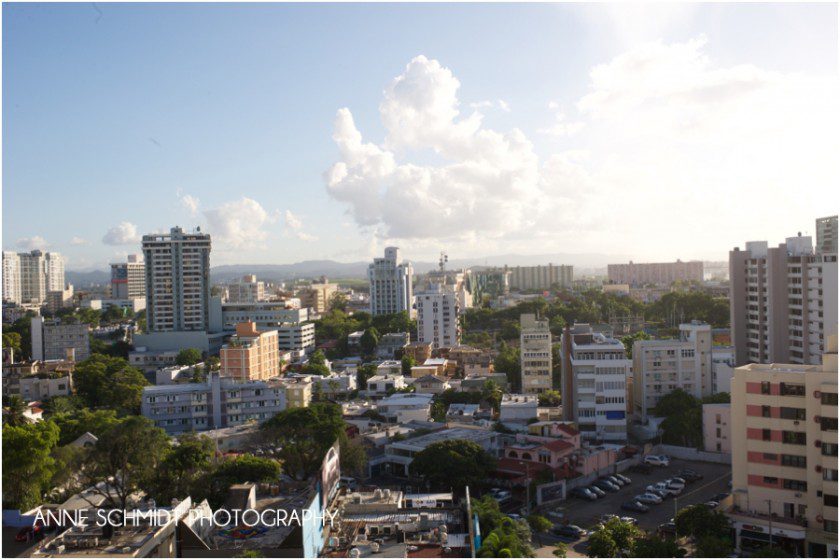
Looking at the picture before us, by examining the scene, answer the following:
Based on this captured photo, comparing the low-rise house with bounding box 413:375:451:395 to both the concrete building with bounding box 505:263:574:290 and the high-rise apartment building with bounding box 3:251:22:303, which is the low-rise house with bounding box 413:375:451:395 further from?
the concrete building with bounding box 505:263:574:290

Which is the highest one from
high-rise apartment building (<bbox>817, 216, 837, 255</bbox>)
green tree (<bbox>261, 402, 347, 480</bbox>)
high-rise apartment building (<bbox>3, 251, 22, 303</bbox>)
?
high-rise apartment building (<bbox>817, 216, 837, 255</bbox>)

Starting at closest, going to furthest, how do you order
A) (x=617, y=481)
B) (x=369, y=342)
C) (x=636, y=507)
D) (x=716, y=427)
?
1. (x=636, y=507)
2. (x=617, y=481)
3. (x=716, y=427)
4. (x=369, y=342)

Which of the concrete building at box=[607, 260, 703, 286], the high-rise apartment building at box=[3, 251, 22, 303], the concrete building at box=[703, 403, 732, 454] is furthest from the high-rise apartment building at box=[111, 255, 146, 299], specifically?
the concrete building at box=[703, 403, 732, 454]

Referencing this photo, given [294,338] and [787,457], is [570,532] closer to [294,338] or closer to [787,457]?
[787,457]

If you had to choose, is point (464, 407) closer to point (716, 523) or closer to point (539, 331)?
point (539, 331)

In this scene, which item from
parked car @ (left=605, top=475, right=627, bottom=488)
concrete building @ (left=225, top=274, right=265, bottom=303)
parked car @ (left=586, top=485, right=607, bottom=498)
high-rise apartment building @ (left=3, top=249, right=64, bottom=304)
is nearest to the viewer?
parked car @ (left=586, top=485, right=607, bottom=498)

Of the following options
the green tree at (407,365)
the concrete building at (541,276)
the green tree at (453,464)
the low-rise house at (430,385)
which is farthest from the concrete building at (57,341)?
the concrete building at (541,276)

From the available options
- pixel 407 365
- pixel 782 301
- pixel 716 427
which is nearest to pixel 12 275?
pixel 407 365
